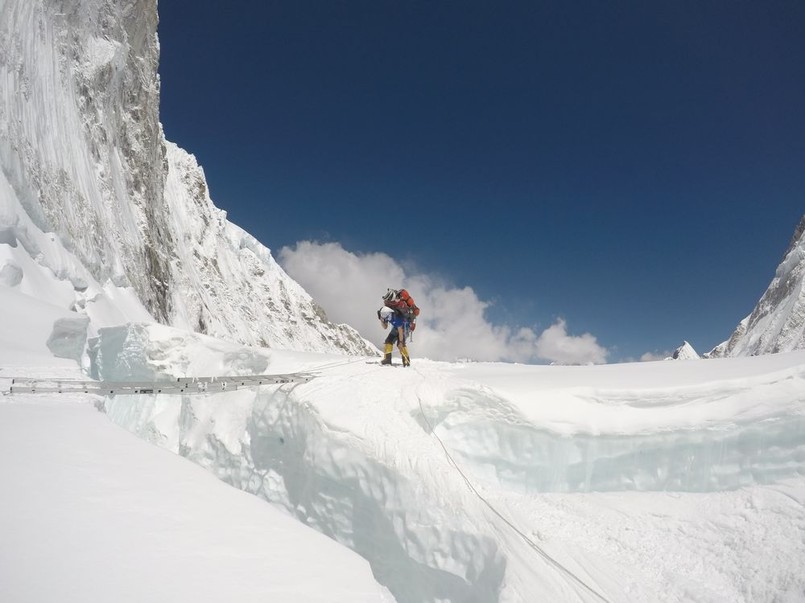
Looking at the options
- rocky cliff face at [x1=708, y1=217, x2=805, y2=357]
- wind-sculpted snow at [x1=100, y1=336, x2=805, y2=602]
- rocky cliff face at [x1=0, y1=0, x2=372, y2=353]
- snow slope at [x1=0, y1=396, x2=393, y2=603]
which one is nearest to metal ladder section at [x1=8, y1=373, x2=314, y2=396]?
wind-sculpted snow at [x1=100, y1=336, x2=805, y2=602]

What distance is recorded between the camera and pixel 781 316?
217 ft

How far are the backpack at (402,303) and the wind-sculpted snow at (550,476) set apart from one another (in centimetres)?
214

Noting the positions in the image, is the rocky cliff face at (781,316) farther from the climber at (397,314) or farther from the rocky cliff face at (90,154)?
the rocky cliff face at (90,154)

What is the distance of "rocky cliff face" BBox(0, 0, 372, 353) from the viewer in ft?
56.3

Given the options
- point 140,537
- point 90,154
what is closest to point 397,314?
point 140,537

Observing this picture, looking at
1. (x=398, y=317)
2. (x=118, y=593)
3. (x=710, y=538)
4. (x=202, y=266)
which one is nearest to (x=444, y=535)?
(x=710, y=538)

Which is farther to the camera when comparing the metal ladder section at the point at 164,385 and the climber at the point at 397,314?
the climber at the point at 397,314

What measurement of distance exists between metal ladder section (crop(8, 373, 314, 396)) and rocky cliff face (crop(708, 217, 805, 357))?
63171 mm

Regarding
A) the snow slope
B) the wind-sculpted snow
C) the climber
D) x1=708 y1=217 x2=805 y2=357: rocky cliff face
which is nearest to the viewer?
the snow slope

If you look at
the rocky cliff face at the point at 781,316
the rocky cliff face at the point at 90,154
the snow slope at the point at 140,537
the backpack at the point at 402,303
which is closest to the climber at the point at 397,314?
the backpack at the point at 402,303

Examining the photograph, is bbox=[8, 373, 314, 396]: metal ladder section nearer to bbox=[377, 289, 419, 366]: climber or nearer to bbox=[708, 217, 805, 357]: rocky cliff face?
bbox=[377, 289, 419, 366]: climber

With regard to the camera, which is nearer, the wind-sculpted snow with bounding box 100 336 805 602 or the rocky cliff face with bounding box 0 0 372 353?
the wind-sculpted snow with bounding box 100 336 805 602

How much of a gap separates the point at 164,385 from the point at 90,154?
2305 centimetres

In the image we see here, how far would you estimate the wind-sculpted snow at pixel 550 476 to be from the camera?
184 inches
